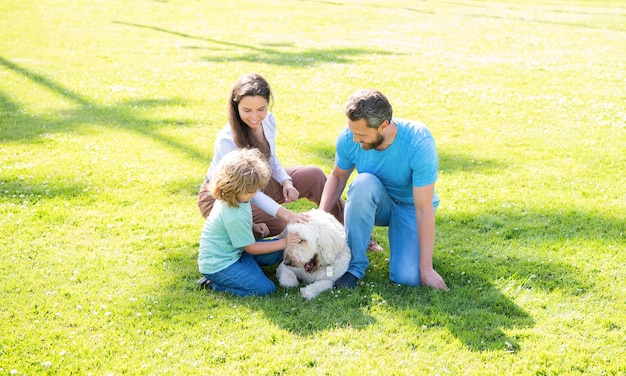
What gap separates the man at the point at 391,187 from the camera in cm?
456

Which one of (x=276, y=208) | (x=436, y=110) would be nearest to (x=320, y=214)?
(x=276, y=208)

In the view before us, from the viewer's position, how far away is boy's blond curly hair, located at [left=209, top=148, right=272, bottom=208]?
4.37 meters

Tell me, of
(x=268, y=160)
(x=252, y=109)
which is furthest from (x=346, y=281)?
(x=252, y=109)

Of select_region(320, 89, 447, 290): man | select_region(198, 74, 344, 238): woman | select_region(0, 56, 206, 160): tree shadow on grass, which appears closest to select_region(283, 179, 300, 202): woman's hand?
select_region(198, 74, 344, 238): woman

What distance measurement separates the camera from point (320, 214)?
488cm

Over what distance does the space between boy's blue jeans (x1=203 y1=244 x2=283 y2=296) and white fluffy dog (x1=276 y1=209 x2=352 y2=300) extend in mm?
161

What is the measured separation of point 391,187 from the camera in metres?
5.05

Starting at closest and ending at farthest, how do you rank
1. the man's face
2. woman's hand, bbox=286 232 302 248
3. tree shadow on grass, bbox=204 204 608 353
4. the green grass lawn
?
the green grass lawn < tree shadow on grass, bbox=204 204 608 353 < the man's face < woman's hand, bbox=286 232 302 248

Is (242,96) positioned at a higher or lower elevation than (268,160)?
higher

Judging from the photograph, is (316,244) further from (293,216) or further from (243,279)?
(243,279)

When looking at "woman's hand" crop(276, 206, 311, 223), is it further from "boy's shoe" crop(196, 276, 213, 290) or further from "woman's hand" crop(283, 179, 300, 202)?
"boy's shoe" crop(196, 276, 213, 290)

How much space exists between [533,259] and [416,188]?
1317 millimetres

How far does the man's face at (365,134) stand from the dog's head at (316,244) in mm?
630

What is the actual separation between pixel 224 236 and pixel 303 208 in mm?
1852
